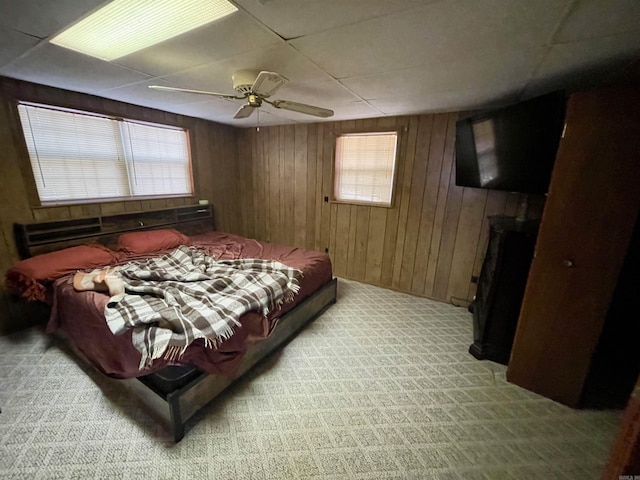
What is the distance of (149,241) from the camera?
2881 millimetres

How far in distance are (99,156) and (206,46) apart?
7.08 feet

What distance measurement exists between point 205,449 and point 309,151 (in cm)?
340

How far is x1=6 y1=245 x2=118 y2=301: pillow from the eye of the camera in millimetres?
2141

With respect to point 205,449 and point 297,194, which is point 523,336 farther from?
point 297,194

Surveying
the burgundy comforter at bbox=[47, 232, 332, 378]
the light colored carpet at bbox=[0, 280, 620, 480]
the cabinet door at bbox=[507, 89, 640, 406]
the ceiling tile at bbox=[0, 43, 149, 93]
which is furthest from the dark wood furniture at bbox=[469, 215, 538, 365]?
the ceiling tile at bbox=[0, 43, 149, 93]

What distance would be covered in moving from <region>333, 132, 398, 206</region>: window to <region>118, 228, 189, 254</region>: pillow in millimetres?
2152

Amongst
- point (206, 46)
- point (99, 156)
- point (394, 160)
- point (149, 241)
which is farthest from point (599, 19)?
point (99, 156)

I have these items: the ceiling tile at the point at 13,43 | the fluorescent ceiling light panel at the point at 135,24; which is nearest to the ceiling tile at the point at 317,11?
the fluorescent ceiling light panel at the point at 135,24

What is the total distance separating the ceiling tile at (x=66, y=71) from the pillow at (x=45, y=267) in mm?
1461

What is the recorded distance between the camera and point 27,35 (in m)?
1.47

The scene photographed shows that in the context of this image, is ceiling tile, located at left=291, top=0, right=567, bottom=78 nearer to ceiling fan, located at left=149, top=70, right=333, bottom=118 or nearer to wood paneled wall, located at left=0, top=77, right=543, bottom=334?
ceiling fan, located at left=149, top=70, right=333, bottom=118

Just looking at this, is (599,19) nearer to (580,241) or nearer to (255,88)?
(580,241)

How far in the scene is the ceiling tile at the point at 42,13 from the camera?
3.90 feet

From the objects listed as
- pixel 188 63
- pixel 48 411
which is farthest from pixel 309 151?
pixel 48 411
